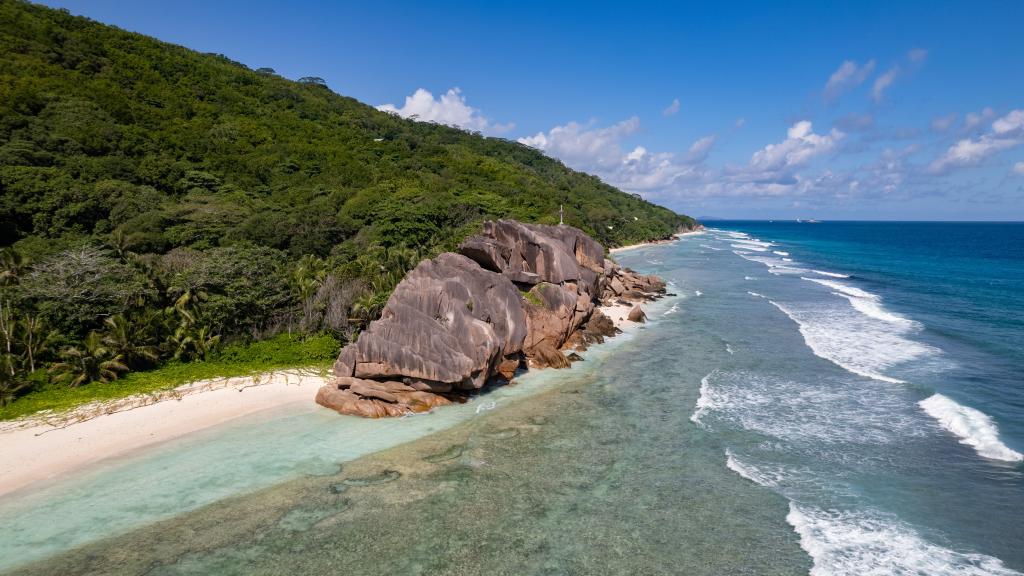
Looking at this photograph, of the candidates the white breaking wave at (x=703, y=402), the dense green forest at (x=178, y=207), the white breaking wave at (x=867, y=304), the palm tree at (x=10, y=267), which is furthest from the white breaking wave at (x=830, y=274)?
the palm tree at (x=10, y=267)

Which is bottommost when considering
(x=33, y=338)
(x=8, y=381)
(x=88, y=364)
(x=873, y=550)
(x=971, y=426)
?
(x=873, y=550)

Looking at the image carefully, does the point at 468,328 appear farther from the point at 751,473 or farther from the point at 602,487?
the point at 751,473

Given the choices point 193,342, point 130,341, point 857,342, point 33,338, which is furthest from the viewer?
point 857,342

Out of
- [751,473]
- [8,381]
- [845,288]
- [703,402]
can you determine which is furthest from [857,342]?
[8,381]

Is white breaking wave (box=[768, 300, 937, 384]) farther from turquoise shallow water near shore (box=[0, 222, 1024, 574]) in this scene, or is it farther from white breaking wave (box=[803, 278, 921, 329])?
white breaking wave (box=[803, 278, 921, 329])

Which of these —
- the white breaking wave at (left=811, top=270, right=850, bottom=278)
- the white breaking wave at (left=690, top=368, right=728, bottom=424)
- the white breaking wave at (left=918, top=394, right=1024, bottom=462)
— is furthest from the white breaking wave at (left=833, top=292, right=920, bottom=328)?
the white breaking wave at (left=690, top=368, right=728, bottom=424)
